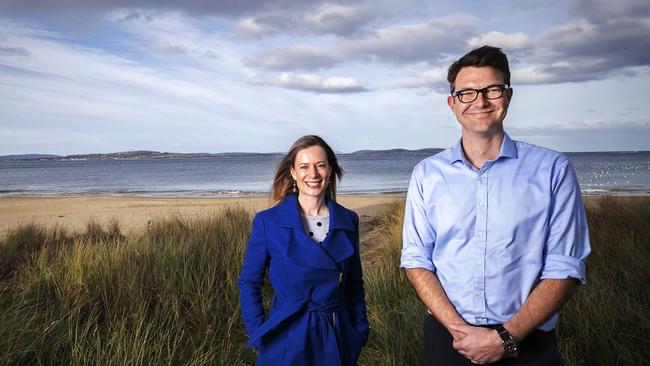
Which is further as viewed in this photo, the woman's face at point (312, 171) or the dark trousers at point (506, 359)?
the woman's face at point (312, 171)

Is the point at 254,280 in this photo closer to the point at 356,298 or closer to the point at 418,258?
the point at 356,298

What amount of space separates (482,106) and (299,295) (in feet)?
3.97

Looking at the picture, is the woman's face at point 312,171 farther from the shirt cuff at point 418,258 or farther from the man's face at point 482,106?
the man's face at point 482,106

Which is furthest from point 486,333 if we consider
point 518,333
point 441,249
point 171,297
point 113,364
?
point 171,297

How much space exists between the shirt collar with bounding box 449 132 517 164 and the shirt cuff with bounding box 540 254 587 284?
1.37 feet

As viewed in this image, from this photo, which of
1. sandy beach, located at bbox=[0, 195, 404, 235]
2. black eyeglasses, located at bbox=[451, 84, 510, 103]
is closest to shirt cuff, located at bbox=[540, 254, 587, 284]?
black eyeglasses, located at bbox=[451, 84, 510, 103]

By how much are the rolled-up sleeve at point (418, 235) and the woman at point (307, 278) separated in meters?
0.49

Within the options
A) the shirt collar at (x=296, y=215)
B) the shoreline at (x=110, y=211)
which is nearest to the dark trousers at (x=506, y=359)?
the shirt collar at (x=296, y=215)

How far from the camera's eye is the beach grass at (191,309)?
3.33 metres

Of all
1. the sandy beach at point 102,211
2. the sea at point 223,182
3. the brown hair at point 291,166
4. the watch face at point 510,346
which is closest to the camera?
the watch face at point 510,346

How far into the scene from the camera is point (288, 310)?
2426 millimetres

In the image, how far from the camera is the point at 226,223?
7.41 m

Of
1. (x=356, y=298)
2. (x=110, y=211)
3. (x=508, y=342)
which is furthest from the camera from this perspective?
(x=110, y=211)

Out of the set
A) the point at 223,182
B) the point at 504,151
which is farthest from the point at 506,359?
the point at 223,182
